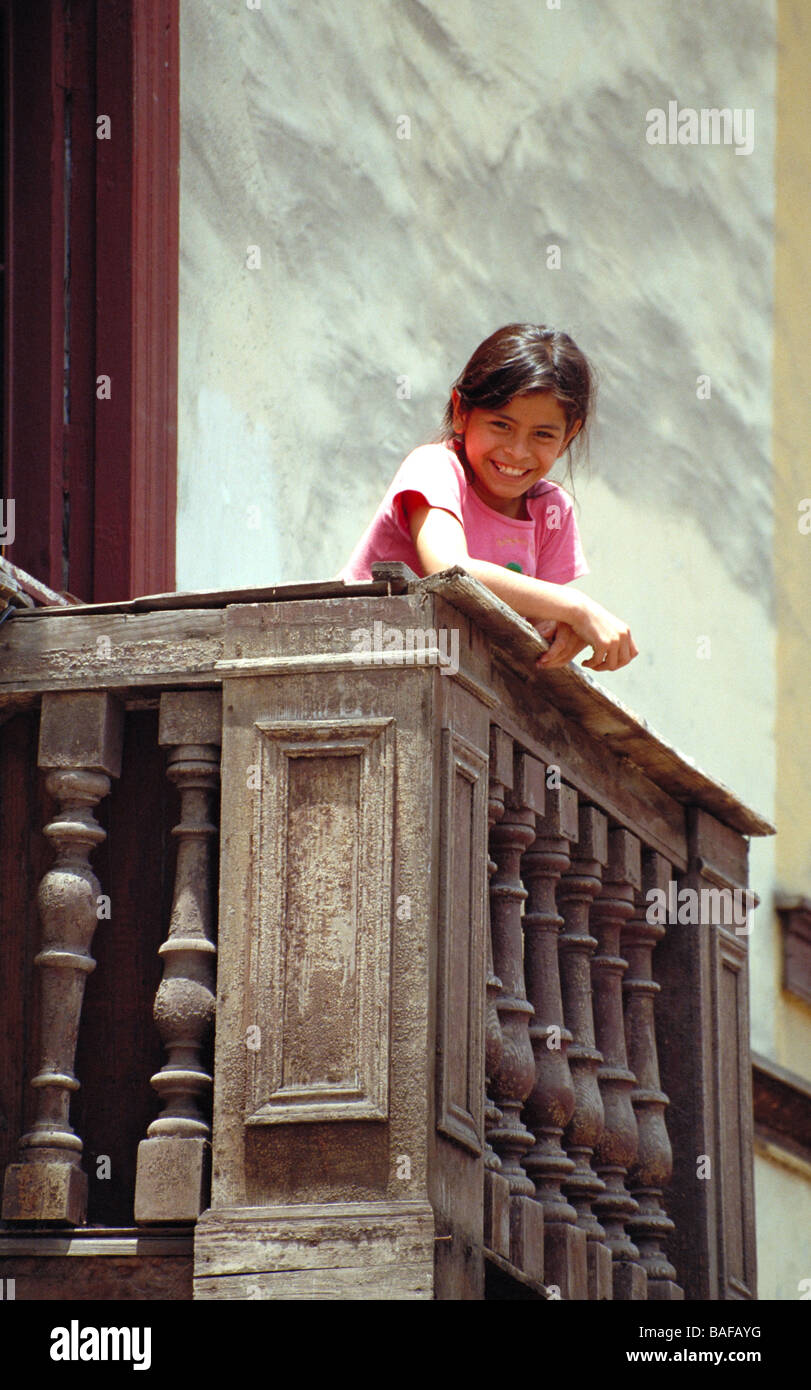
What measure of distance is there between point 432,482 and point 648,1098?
114 cm

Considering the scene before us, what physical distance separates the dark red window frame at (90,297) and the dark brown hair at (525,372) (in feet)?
4.09

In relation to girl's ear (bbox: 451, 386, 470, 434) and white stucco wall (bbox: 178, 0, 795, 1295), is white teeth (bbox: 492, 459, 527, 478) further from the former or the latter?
white stucco wall (bbox: 178, 0, 795, 1295)

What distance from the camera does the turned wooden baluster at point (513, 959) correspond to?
141 inches

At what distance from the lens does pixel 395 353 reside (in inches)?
244

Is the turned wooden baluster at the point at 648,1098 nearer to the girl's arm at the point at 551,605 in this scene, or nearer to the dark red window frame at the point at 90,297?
the girl's arm at the point at 551,605

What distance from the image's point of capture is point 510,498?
406 centimetres

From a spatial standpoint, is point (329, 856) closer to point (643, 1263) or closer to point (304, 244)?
point (643, 1263)

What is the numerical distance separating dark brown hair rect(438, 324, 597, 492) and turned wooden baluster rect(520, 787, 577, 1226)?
64cm

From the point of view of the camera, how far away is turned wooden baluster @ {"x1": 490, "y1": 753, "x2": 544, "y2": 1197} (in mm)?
3576

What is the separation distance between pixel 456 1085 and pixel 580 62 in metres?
4.73

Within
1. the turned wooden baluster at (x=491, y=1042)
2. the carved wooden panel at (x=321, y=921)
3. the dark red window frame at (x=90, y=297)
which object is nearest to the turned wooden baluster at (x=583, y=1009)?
the turned wooden baluster at (x=491, y=1042)

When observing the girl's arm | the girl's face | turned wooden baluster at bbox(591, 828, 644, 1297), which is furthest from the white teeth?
turned wooden baluster at bbox(591, 828, 644, 1297)

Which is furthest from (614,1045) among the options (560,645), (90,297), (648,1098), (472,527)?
(90,297)
